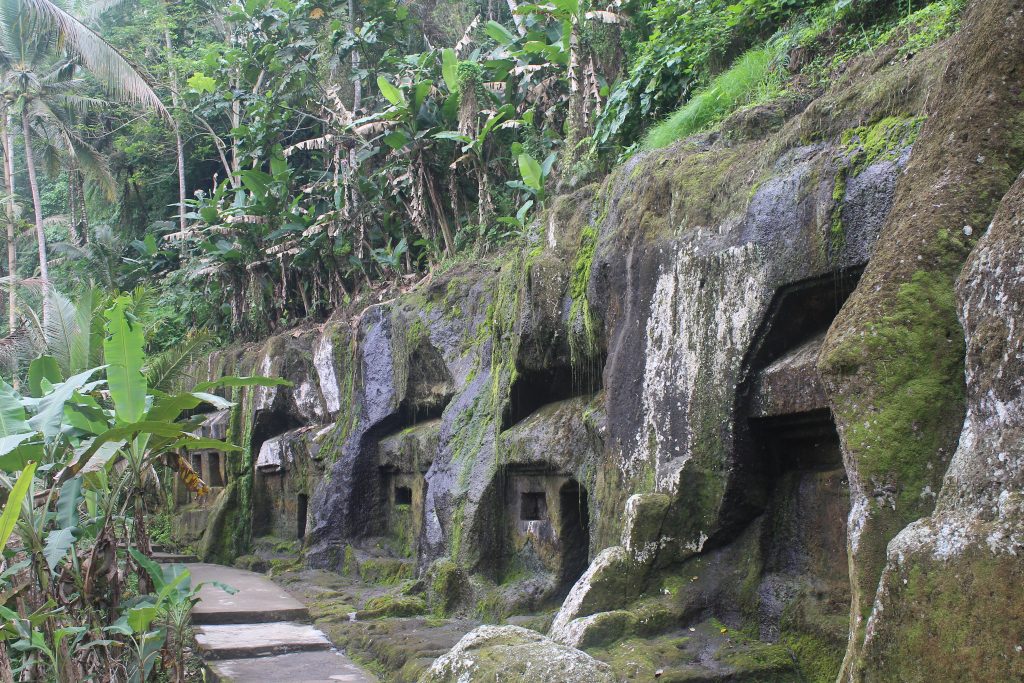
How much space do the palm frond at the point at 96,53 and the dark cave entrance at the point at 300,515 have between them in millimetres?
10310

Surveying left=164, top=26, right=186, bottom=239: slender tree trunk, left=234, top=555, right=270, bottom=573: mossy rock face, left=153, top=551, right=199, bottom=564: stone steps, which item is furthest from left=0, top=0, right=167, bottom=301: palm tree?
left=234, top=555, right=270, bottom=573: mossy rock face

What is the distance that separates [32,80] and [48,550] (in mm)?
18221

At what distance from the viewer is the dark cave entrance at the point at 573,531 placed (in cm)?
769

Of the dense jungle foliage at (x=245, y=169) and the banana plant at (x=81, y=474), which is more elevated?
the dense jungle foliage at (x=245, y=169)

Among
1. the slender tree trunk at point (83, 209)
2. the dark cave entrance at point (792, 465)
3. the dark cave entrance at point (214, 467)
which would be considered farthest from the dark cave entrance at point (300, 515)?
the slender tree trunk at point (83, 209)

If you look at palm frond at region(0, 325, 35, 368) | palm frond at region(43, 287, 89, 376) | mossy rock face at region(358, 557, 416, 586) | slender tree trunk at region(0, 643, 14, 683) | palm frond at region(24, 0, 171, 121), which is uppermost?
palm frond at region(24, 0, 171, 121)

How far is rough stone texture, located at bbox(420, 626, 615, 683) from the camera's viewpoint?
4.02 metres

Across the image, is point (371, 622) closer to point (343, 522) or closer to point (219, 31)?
point (343, 522)

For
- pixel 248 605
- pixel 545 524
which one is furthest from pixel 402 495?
pixel 545 524

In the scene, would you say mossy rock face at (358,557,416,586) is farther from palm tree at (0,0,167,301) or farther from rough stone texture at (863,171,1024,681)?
palm tree at (0,0,167,301)

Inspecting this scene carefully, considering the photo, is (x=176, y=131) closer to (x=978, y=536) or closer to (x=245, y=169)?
(x=245, y=169)

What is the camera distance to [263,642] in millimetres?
8156

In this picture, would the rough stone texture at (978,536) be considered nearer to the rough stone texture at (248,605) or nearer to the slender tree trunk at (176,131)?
the rough stone texture at (248,605)

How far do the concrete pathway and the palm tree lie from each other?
38.8 feet
